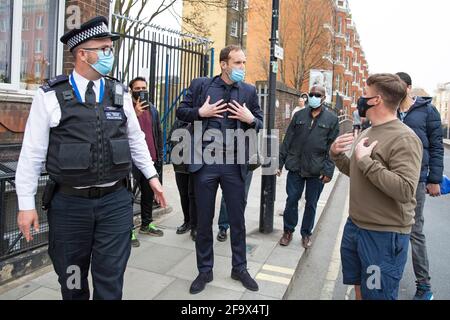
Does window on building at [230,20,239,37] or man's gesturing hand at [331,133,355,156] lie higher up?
window on building at [230,20,239,37]

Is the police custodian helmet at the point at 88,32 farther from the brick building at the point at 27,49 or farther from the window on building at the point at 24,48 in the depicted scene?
the window on building at the point at 24,48

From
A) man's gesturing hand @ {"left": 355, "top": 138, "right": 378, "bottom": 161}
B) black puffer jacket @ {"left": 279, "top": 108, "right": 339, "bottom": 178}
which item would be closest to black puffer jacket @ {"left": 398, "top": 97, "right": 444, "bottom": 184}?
black puffer jacket @ {"left": 279, "top": 108, "right": 339, "bottom": 178}

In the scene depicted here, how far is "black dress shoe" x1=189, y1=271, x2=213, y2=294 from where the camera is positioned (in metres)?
3.46

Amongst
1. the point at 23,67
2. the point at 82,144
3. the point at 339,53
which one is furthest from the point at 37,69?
the point at 339,53

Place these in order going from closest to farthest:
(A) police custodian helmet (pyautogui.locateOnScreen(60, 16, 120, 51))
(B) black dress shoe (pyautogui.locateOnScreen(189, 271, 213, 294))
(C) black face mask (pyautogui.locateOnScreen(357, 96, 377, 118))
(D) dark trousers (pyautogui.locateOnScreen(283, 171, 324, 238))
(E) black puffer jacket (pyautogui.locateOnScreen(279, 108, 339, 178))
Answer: (A) police custodian helmet (pyautogui.locateOnScreen(60, 16, 120, 51)), (C) black face mask (pyautogui.locateOnScreen(357, 96, 377, 118)), (B) black dress shoe (pyautogui.locateOnScreen(189, 271, 213, 294)), (E) black puffer jacket (pyautogui.locateOnScreen(279, 108, 339, 178)), (D) dark trousers (pyautogui.locateOnScreen(283, 171, 324, 238))

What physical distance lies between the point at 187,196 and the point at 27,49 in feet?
9.23

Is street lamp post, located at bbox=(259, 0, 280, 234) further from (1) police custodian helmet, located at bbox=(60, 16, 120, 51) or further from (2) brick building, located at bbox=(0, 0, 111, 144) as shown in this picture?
(1) police custodian helmet, located at bbox=(60, 16, 120, 51)

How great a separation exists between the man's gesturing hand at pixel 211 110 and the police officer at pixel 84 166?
902 mm

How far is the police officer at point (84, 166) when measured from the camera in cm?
230

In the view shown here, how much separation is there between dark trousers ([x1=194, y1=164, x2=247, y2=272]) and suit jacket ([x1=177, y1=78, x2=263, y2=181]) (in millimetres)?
89

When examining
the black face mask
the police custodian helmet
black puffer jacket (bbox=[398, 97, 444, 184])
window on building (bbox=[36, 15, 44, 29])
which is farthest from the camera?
window on building (bbox=[36, 15, 44, 29])

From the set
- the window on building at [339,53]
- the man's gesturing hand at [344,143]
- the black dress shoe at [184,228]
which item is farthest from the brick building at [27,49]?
the window on building at [339,53]

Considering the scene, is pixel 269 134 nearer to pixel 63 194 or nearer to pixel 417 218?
pixel 417 218

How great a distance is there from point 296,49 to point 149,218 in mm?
28314
